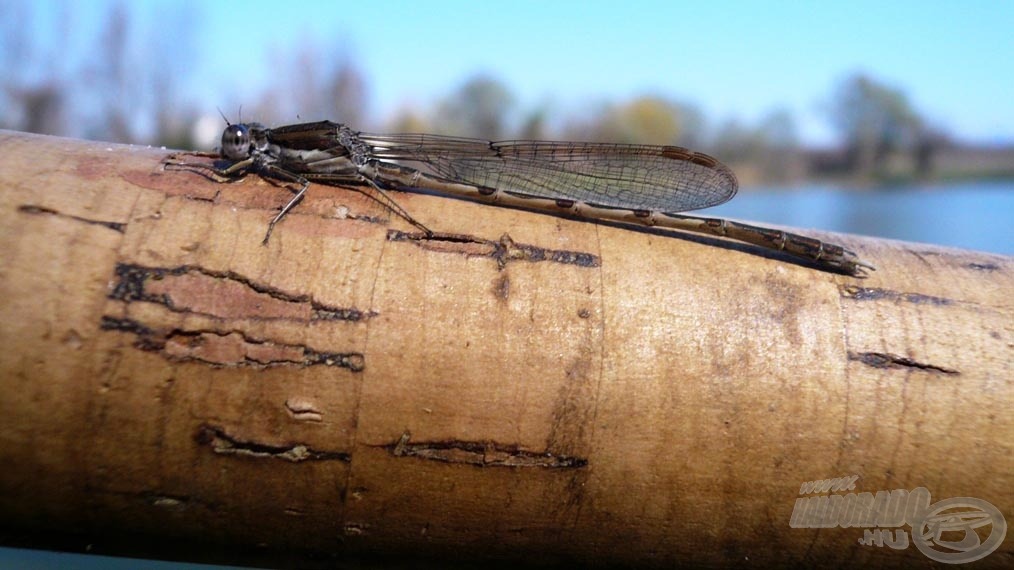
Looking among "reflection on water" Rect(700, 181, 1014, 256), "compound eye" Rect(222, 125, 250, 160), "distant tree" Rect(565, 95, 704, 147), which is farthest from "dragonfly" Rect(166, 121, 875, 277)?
"distant tree" Rect(565, 95, 704, 147)

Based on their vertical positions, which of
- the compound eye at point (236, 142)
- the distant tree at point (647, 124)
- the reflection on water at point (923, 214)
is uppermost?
the distant tree at point (647, 124)

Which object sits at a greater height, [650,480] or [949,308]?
[949,308]

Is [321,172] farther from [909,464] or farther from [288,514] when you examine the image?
[909,464]

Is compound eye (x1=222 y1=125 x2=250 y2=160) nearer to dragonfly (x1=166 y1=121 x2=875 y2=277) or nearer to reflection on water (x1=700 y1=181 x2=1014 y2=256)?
dragonfly (x1=166 y1=121 x2=875 y2=277)

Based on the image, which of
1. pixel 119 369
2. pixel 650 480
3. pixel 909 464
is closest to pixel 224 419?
pixel 119 369

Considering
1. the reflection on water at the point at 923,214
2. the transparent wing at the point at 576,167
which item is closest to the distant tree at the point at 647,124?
the reflection on water at the point at 923,214

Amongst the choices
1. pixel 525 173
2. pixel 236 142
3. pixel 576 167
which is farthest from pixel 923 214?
pixel 236 142

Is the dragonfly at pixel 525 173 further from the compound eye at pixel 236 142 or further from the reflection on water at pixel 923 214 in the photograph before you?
the reflection on water at pixel 923 214
